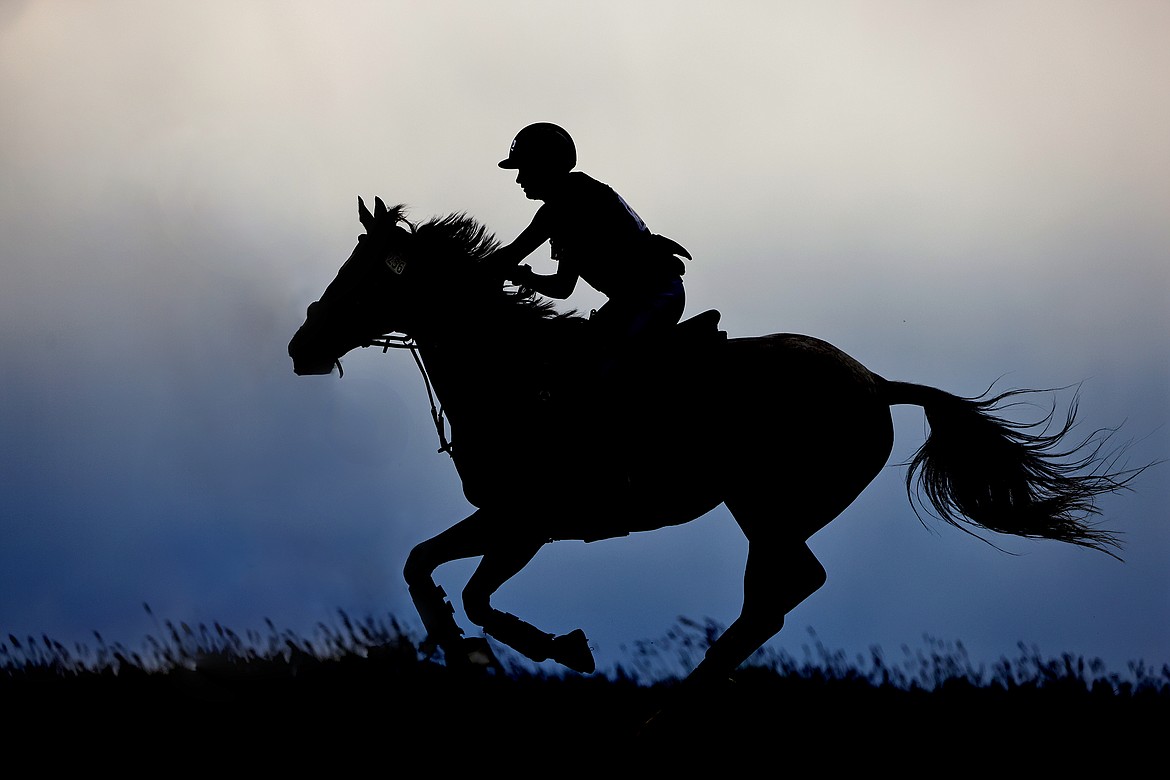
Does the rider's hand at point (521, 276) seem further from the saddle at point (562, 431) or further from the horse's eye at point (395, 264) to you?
the horse's eye at point (395, 264)

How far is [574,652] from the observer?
6.33m

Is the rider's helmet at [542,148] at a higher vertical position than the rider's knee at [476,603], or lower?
higher

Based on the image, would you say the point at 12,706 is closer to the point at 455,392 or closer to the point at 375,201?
the point at 455,392

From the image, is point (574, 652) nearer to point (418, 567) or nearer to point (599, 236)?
point (418, 567)

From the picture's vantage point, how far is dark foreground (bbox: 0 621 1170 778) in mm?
5824

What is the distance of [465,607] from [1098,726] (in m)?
3.55

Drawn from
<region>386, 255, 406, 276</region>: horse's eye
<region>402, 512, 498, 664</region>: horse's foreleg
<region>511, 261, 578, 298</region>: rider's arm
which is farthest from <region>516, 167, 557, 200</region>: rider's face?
<region>402, 512, 498, 664</region>: horse's foreleg

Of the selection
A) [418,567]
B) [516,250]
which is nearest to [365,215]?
[516,250]

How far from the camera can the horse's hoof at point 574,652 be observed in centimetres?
631

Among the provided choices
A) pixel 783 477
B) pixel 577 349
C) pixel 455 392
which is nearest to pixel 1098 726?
pixel 783 477

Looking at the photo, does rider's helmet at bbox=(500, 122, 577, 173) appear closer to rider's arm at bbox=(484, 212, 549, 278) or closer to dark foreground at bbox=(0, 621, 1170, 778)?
rider's arm at bbox=(484, 212, 549, 278)

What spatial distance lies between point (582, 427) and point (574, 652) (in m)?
1.18

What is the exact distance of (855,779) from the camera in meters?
5.76

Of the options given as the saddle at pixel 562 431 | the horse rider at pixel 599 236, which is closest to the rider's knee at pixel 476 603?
the saddle at pixel 562 431
